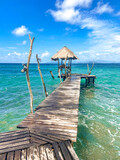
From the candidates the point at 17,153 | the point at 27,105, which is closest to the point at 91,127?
the point at 17,153

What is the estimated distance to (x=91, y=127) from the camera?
6.79 m

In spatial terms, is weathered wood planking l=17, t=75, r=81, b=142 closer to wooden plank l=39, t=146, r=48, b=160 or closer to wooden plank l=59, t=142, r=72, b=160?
wooden plank l=59, t=142, r=72, b=160

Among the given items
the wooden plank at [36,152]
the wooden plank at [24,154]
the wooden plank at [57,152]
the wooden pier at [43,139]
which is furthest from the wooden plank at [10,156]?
the wooden plank at [57,152]

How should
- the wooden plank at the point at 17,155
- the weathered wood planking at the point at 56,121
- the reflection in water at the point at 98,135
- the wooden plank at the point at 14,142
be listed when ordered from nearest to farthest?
the wooden plank at the point at 17,155
the wooden plank at the point at 14,142
the weathered wood planking at the point at 56,121
the reflection in water at the point at 98,135

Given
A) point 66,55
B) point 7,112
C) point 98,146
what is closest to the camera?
point 98,146

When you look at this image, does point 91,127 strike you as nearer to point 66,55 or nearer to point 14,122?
point 14,122

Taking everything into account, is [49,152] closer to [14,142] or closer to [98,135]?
[14,142]

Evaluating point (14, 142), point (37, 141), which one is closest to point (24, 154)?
point (37, 141)

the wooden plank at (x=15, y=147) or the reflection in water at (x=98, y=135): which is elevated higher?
the wooden plank at (x=15, y=147)

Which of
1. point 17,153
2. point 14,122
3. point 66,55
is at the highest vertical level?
point 66,55

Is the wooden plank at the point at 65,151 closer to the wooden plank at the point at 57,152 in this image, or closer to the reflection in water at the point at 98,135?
the wooden plank at the point at 57,152

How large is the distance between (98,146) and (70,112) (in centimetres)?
212

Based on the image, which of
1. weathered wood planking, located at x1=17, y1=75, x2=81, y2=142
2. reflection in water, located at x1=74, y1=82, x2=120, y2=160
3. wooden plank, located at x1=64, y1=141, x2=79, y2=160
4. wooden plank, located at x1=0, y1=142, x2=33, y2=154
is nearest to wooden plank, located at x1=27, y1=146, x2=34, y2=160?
wooden plank, located at x1=0, y1=142, x2=33, y2=154

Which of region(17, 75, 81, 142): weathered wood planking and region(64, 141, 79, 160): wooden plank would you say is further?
region(17, 75, 81, 142): weathered wood planking
